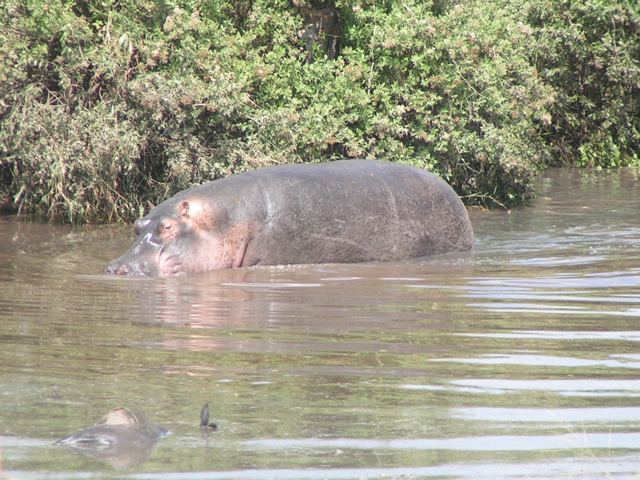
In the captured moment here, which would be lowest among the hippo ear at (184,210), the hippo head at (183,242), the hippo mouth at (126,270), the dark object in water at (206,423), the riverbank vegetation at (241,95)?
the hippo mouth at (126,270)

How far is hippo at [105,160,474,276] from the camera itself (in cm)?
760

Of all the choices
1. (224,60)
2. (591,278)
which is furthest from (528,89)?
(591,278)

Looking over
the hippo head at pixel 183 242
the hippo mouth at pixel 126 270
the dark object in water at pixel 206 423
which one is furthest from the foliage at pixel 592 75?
the dark object in water at pixel 206 423

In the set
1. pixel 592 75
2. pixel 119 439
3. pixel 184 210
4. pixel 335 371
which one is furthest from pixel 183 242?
pixel 592 75

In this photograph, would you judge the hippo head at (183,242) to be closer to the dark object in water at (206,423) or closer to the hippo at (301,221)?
the hippo at (301,221)

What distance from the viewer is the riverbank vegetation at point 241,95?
1035cm

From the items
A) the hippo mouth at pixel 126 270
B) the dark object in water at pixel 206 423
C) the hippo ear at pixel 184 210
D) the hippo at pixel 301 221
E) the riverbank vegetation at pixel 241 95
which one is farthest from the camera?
the riverbank vegetation at pixel 241 95

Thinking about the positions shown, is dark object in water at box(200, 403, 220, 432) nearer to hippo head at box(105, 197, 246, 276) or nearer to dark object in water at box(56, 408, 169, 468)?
dark object in water at box(56, 408, 169, 468)

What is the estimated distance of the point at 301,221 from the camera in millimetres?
8125

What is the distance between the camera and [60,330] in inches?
175

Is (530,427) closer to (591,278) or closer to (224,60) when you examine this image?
(591,278)

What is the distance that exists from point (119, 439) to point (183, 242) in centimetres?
499

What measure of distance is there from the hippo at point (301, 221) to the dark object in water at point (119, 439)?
443 cm

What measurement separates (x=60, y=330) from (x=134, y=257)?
289 centimetres
